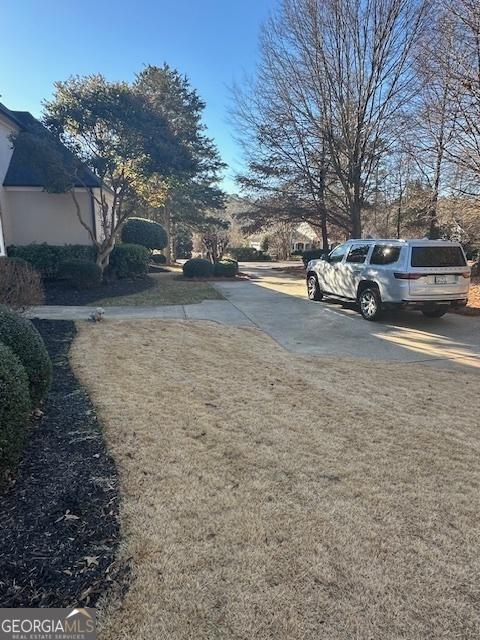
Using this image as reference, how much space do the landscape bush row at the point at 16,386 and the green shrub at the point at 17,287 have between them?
3249 mm

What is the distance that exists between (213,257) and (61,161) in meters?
10.5

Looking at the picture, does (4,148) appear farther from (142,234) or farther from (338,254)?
(338,254)

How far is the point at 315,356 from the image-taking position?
604 cm

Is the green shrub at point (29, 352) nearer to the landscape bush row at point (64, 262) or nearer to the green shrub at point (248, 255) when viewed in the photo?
the landscape bush row at point (64, 262)

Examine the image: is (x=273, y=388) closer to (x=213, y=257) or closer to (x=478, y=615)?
(x=478, y=615)

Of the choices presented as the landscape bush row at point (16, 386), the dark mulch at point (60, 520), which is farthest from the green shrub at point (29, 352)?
the dark mulch at point (60, 520)

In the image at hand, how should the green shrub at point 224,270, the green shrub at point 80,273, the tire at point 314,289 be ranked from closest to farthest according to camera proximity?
1. the tire at point 314,289
2. the green shrub at point 80,273
3. the green shrub at point 224,270

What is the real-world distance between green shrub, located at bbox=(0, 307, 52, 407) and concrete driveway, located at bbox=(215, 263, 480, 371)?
3.93 meters

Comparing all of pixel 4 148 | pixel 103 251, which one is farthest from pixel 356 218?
pixel 4 148

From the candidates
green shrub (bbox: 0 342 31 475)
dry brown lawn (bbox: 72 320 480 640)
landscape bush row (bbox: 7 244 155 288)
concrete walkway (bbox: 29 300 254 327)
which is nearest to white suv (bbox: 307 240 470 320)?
concrete walkway (bbox: 29 300 254 327)

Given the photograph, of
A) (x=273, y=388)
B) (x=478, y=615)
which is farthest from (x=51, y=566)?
(x=273, y=388)

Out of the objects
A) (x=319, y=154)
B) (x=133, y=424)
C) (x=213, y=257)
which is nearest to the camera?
(x=133, y=424)

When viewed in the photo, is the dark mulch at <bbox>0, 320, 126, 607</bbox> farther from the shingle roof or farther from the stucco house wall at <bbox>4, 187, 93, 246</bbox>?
the stucco house wall at <bbox>4, 187, 93, 246</bbox>

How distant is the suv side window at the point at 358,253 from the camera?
8.96 metres
